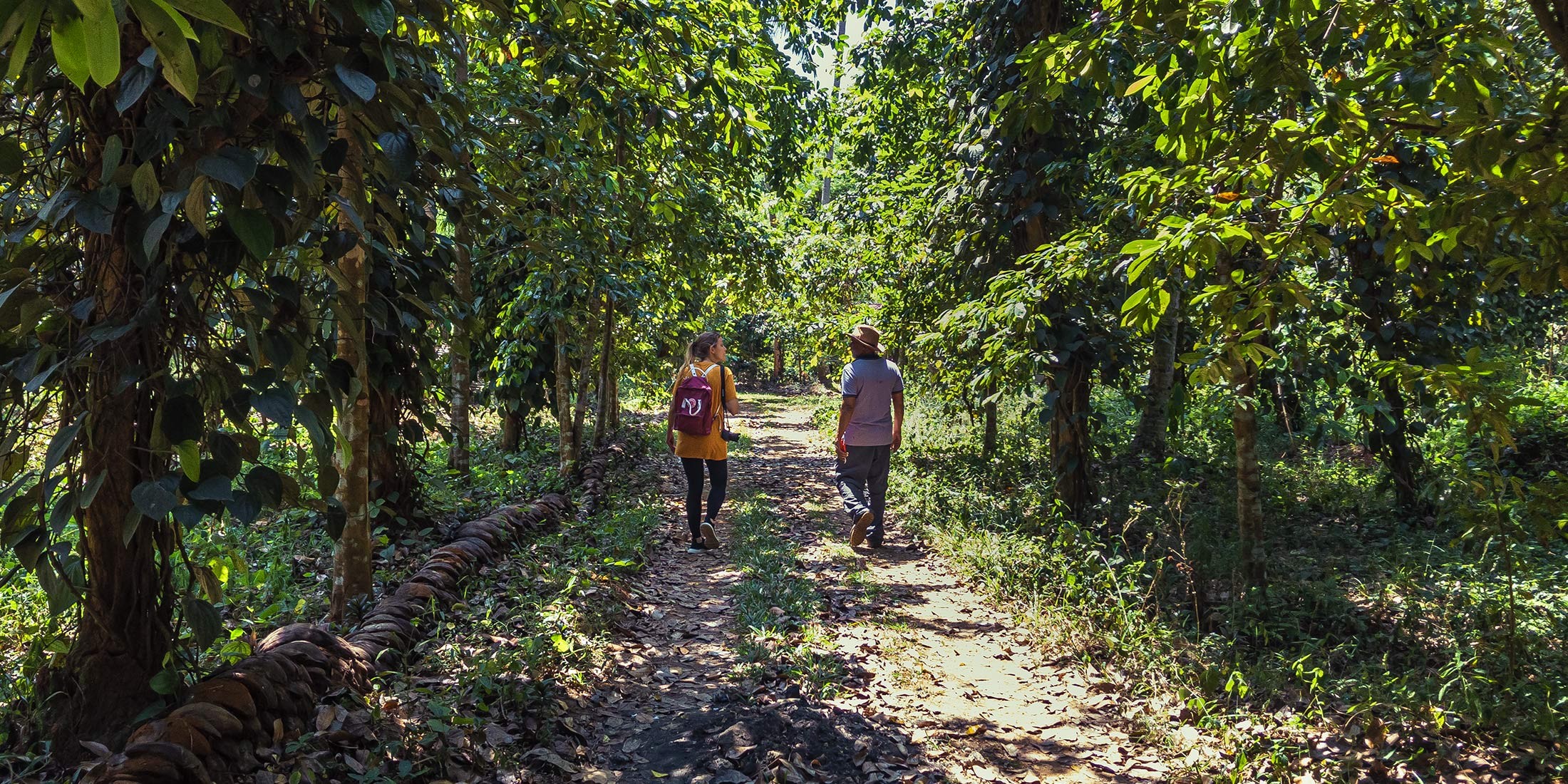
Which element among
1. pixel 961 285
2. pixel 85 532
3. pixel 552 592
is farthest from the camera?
pixel 961 285

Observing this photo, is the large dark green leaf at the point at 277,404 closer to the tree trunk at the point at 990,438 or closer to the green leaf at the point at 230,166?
the green leaf at the point at 230,166

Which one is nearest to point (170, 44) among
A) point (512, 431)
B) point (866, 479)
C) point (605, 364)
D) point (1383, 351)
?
point (866, 479)

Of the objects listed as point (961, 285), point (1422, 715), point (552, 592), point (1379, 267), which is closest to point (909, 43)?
point (961, 285)

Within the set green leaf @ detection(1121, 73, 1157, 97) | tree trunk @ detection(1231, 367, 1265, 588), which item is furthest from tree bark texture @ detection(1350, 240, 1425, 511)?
green leaf @ detection(1121, 73, 1157, 97)

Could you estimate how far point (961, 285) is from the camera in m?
8.80

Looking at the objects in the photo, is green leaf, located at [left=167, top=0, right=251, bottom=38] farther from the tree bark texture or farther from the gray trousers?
the gray trousers

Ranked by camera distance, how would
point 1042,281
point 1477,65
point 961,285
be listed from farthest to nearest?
1. point 961,285
2. point 1042,281
3. point 1477,65

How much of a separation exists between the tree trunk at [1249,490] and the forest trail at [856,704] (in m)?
1.86

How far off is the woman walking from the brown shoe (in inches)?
51.9

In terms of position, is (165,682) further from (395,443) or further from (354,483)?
(395,443)

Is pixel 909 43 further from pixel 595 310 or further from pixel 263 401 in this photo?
pixel 263 401

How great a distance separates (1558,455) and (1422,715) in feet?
31.9

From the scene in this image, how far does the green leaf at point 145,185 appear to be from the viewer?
1.97 meters

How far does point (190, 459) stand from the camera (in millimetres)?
2031
